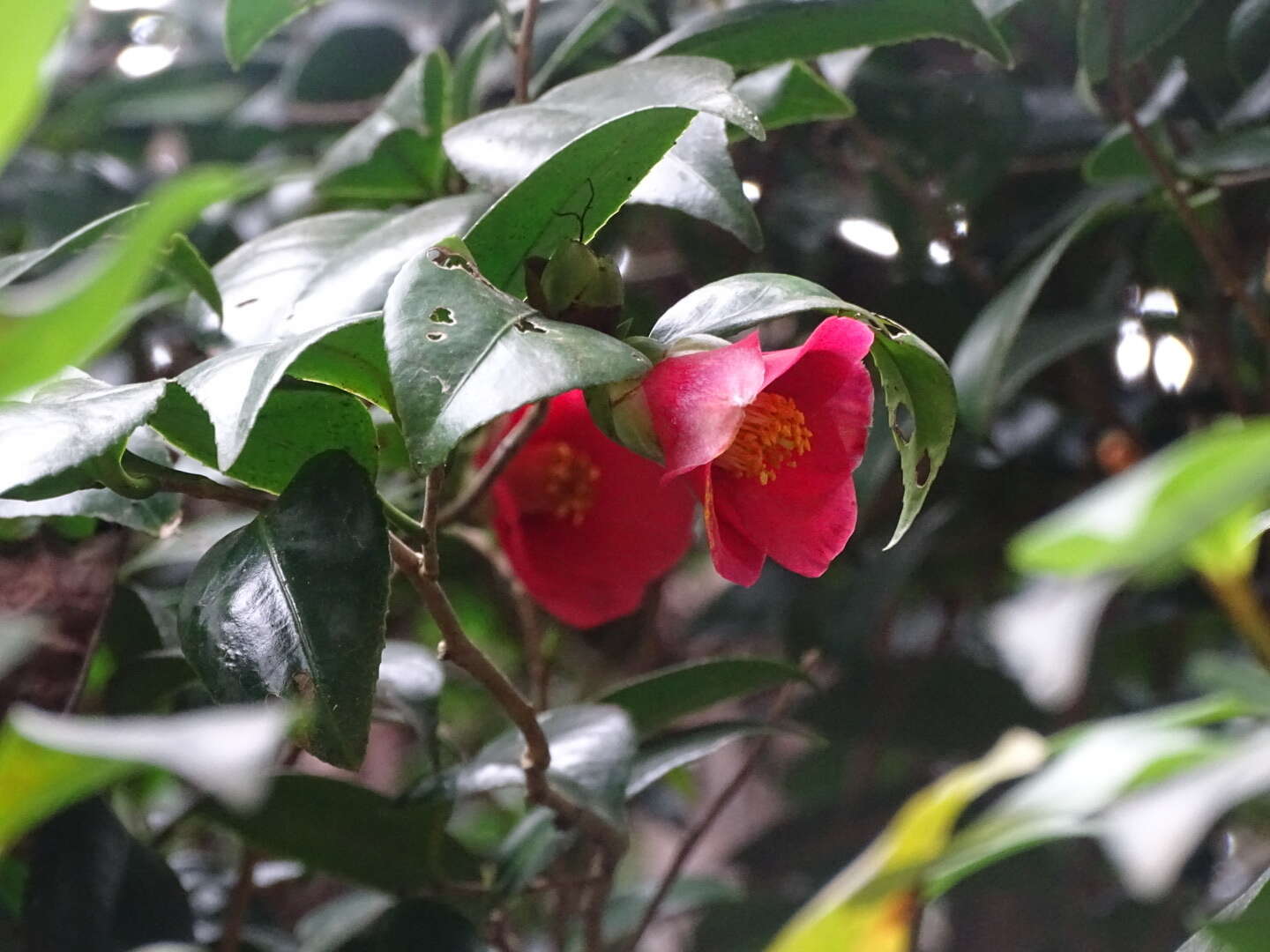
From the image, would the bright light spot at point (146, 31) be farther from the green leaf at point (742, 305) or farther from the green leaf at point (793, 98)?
the green leaf at point (742, 305)

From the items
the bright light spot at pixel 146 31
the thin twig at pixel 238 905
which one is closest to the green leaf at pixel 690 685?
the thin twig at pixel 238 905

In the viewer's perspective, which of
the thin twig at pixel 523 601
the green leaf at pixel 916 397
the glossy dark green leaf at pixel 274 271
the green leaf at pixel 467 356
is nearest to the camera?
the green leaf at pixel 467 356

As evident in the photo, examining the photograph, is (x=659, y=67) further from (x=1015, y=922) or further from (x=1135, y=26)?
(x=1015, y=922)

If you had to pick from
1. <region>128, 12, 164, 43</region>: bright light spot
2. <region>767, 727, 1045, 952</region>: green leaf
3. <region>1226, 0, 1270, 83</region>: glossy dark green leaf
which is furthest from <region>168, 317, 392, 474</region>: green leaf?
<region>128, 12, 164, 43</region>: bright light spot

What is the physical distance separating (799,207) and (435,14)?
1.14 ft

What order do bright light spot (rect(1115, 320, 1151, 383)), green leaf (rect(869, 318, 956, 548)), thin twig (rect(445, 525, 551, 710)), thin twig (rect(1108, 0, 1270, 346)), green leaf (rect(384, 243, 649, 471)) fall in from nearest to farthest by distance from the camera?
green leaf (rect(384, 243, 649, 471)), green leaf (rect(869, 318, 956, 548)), thin twig (rect(1108, 0, 1270, 346)), thin twig (rect(445, 525, 551, 710)), bright light spot (rect(1115, 320, 1151, 383))

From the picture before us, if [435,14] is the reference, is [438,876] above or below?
below

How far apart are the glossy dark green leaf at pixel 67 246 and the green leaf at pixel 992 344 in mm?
448

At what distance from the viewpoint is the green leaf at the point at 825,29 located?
25.7 inches

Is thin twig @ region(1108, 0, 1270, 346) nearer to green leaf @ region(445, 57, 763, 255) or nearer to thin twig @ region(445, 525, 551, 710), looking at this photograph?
green leaf @ region(445, 57, 763, 255)

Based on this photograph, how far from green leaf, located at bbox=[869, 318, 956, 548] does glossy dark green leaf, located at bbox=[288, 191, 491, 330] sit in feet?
0.64

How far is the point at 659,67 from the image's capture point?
557 mm

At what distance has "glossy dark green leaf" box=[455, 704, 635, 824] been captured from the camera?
1.86 feet

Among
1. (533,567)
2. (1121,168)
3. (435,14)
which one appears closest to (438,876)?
(533,567)
